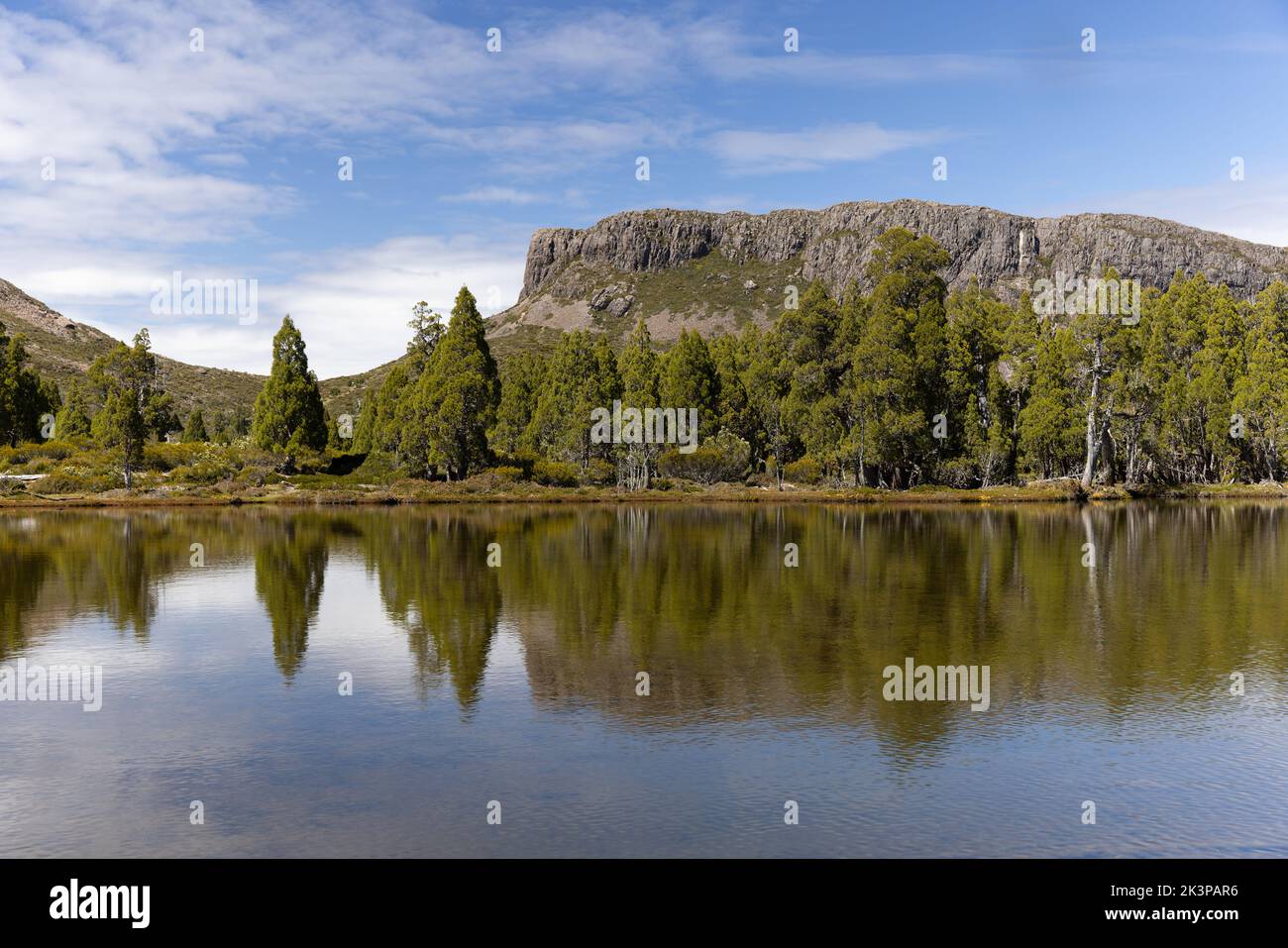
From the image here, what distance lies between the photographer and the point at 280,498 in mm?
79312

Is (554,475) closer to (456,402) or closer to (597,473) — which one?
(597,473)

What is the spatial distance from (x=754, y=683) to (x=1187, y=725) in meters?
6.63

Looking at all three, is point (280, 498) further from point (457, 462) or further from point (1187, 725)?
point (1187, 725)

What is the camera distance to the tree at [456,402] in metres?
81.4

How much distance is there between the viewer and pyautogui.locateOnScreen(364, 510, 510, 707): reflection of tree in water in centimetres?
1978

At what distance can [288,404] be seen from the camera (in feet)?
294

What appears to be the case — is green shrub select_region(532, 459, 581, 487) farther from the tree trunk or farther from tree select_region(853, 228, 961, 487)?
the tree trunk

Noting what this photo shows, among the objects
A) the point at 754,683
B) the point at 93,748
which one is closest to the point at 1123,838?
the point at 754,683

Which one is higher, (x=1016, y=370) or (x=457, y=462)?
(x=1016, y=370)

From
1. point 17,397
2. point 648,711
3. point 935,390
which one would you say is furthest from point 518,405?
point 648,711

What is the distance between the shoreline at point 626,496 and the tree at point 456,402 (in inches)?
140

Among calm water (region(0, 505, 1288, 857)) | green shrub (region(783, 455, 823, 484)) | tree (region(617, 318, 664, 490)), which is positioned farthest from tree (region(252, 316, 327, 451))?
calm water (region(0, 505, 1288, 857))

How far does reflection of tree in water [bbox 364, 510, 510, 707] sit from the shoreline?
2452 cm

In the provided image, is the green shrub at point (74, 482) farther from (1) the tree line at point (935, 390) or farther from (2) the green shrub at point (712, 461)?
(2) the green shrub at point (712, 461)
